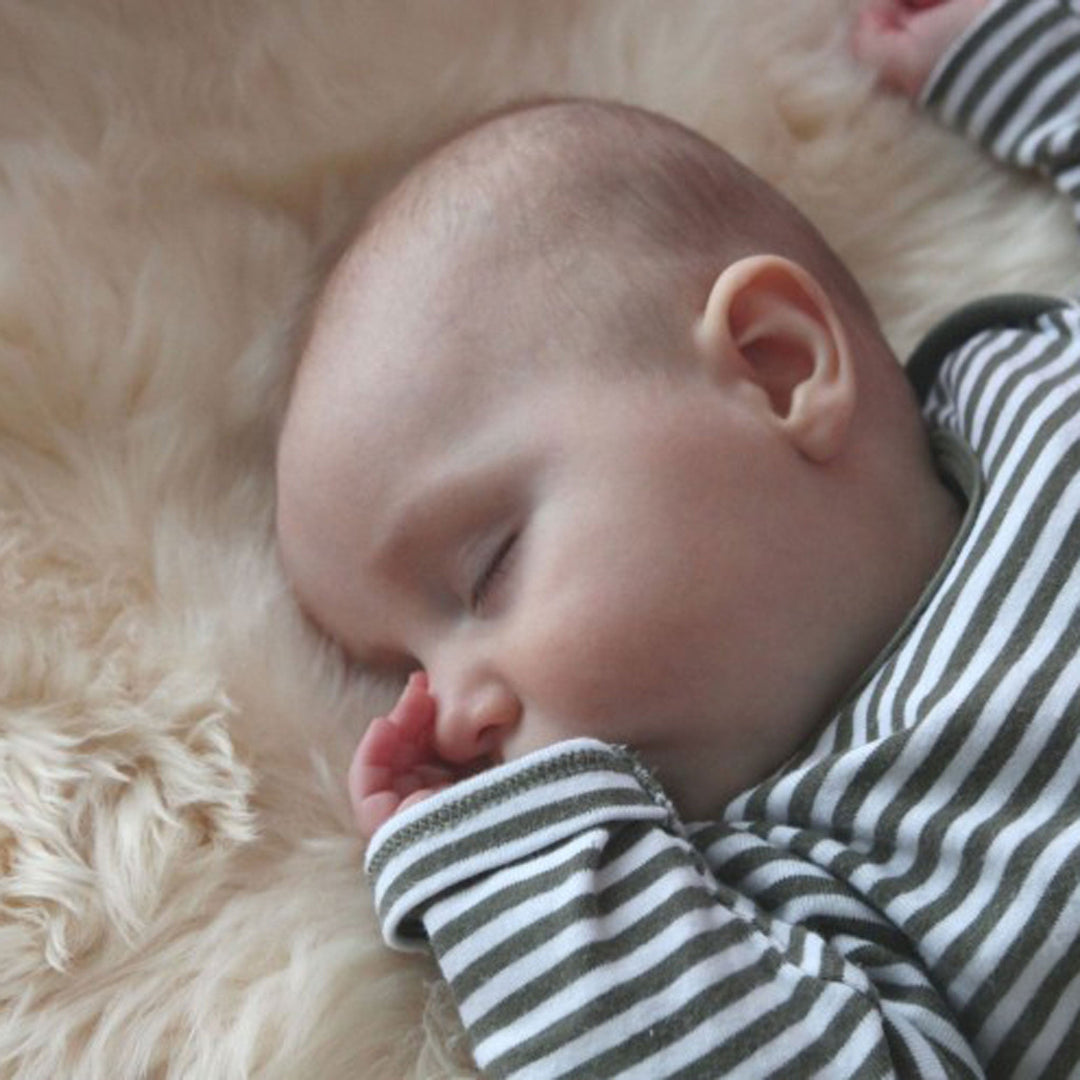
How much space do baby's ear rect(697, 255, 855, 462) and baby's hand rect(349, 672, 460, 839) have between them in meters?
0.25

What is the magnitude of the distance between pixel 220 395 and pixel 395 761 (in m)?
0.28

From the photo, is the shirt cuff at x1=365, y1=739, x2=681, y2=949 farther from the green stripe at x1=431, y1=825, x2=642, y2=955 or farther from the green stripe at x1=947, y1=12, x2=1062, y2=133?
the green stripe at x1=947, y1=12, x2=1062, y2=133

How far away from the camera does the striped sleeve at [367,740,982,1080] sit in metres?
0.78

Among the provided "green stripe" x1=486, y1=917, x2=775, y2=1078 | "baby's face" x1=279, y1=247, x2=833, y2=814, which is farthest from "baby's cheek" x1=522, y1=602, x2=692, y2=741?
"green stripe" x1=486, y1=917, x2=775, y2=1078

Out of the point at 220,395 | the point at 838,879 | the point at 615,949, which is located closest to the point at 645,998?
the point at 615,949

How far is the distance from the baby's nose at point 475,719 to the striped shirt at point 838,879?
0.18 ft

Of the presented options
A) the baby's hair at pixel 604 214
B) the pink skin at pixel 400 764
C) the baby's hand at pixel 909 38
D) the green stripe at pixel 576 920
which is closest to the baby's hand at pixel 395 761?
the pink skin at pixel 400 764

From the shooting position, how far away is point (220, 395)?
1.08 meters

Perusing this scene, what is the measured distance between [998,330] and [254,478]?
49cm

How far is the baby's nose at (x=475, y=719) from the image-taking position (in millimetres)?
912

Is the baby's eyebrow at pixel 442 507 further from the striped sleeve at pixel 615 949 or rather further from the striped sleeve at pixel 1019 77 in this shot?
the striped sleeve at pixel 1019 77

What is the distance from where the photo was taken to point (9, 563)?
0.94 metres

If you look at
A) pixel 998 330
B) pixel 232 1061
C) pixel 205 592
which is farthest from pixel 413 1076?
pixel 998 330

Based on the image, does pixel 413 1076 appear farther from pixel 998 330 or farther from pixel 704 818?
pixel 998 330
